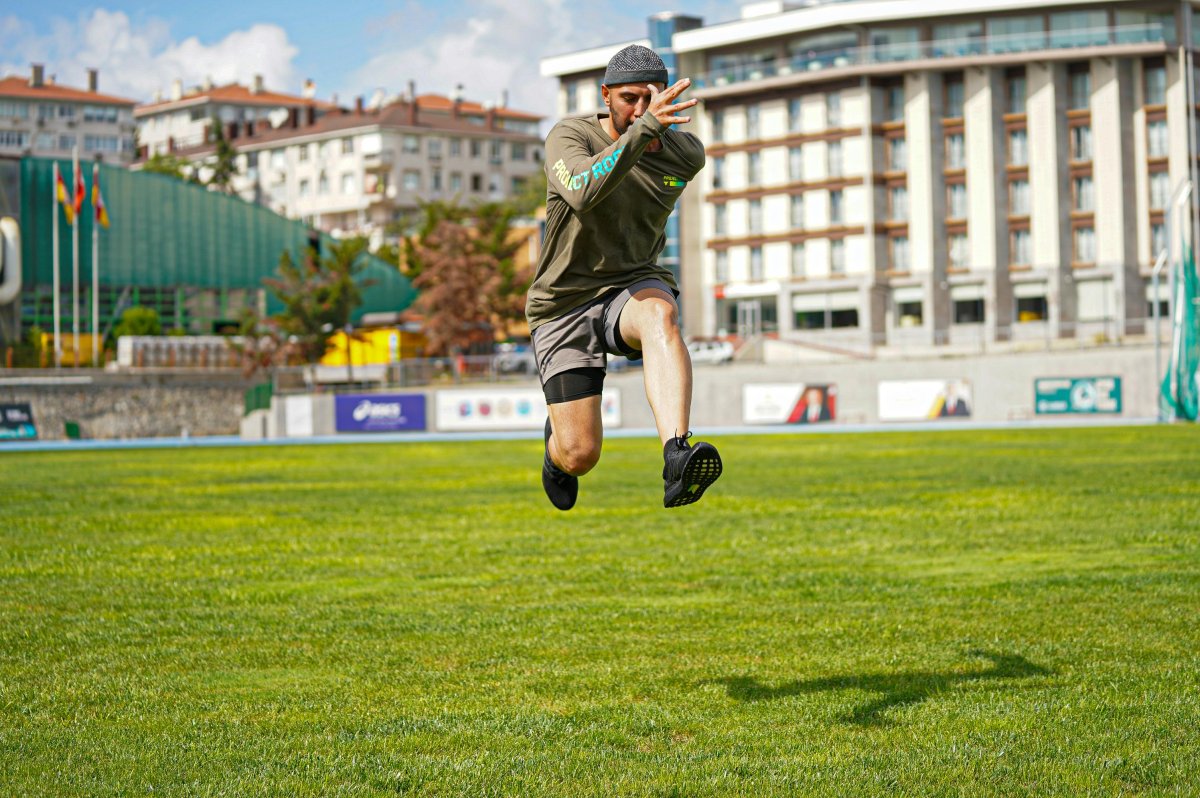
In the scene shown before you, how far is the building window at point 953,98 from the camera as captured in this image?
259ft

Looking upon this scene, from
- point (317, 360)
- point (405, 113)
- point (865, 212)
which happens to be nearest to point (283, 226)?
point (317, 360)

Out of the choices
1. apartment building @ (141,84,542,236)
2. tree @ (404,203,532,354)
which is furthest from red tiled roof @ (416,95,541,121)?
tree @ (404,203,532,354)

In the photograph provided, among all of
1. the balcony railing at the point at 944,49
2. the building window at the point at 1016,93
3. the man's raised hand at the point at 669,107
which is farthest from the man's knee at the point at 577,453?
the building window at the point at 1016,93

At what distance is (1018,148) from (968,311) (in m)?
9.47

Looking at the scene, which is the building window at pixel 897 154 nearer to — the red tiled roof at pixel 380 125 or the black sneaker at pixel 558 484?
the red tiled roof at pixel 380 125

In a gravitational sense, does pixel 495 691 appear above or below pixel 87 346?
below

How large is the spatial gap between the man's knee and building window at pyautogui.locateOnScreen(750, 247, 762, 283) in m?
76.9

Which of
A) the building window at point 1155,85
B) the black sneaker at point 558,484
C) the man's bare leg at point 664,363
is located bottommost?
the black sneaker at point 558,484

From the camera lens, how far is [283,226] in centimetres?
9444

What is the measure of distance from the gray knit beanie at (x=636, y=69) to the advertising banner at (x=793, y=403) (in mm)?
49950

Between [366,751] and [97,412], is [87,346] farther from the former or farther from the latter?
[366,751]

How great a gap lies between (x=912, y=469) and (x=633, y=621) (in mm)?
18038

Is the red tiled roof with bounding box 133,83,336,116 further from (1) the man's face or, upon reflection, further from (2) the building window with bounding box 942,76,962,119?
(1) the man's face

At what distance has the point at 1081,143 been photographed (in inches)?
3017
